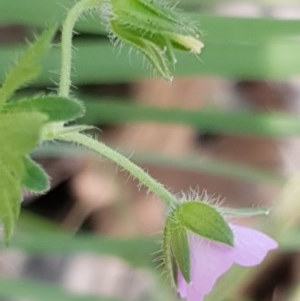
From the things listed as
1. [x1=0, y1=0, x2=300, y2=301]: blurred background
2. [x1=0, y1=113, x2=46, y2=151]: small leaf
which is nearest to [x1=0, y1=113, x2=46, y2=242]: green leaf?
[x1=0, y1=113, x2=46, y2=151]: small leaf

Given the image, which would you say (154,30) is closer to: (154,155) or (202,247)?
(202,247)

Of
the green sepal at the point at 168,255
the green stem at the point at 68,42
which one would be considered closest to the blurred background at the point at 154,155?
the green sepal at the point at 168,255

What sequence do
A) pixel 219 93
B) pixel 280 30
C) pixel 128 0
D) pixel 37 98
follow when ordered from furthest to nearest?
pixel 219 93 < pixel 280 30 < pixel 128 0 < pixel 37 98

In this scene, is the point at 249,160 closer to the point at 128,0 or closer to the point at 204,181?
the point at 204,181

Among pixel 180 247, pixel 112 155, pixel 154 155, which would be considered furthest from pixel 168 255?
pixel 154 155

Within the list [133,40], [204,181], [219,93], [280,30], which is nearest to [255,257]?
[133,40]

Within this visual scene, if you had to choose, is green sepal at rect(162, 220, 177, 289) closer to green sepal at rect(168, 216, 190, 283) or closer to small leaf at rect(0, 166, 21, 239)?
green sepal at rect(168, 216, 190, 283)

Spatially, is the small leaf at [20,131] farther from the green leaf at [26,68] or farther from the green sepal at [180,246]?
the green sepal at [180,246]
